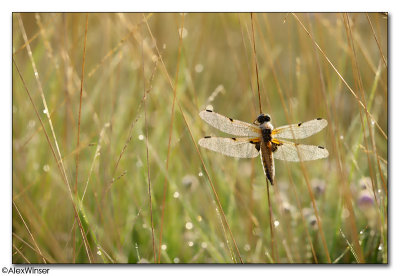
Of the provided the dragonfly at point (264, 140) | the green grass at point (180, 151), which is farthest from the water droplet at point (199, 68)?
the dragonfly at point (264, 140)

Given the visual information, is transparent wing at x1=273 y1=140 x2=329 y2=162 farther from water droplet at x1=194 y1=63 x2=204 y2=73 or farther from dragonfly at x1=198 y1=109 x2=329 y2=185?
water droplet at x1=194 y1=63 x2=204 y2=73

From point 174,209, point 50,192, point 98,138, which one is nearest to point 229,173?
point 174,209

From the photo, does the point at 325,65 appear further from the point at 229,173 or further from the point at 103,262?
the point at 103,262

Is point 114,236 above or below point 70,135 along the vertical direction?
below

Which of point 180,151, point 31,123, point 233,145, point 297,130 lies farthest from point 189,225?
point 31,123

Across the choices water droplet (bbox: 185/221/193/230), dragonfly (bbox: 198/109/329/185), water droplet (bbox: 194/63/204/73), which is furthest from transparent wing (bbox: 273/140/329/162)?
water droplet (bbox: 194/63/204/73)
